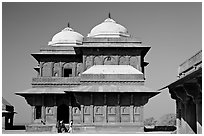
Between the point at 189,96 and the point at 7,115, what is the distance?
55.6ft

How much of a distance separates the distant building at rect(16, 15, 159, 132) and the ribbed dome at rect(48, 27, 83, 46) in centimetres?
8

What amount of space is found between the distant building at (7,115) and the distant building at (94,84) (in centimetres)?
338

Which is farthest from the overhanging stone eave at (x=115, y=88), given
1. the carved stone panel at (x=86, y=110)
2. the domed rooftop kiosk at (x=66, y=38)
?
the domed rooftop kiosk at (x=66, y=38)

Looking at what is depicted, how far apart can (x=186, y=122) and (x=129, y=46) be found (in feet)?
33.5

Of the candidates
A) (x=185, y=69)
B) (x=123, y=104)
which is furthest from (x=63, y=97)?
(x=185, y=69)

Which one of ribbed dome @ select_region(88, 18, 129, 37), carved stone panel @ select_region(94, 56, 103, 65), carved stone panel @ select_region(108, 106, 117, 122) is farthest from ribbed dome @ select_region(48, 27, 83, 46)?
carved stone panel @ select_region(108, 106, 117, 122)

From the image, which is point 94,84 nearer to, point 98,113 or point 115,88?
point 115,88

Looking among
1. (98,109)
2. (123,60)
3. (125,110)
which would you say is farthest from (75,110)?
(123,60)

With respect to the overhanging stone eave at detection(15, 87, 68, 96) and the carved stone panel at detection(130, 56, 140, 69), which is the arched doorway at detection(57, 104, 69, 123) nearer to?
the overhanging stone eave at detection(15, 87, 68, 96)

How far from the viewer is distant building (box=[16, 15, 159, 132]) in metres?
22.5

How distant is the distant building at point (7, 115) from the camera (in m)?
27.0

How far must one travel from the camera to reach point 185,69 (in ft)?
57.8

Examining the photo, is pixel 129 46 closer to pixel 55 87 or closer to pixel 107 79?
pixel 107 79

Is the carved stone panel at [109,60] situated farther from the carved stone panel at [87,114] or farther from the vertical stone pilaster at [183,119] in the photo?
the vertical stone pilaster at [183,119]
